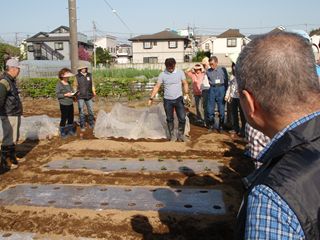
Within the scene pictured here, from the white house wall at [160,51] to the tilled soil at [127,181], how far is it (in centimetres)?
3818

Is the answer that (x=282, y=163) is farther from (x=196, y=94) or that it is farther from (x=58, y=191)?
(x=196, y=94)

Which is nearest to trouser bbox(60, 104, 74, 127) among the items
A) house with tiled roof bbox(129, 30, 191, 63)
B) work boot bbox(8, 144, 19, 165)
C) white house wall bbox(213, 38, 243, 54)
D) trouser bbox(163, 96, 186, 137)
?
work boot bbox(8, 144, 19, 165)

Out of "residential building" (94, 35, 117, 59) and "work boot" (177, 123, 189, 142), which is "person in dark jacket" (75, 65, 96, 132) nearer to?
"work boot" (177, 123, 189, 142)

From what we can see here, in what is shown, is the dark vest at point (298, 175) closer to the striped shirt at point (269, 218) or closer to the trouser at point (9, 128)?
the striped shirt at point (269, 218)

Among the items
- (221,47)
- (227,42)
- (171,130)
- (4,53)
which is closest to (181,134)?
(171,130)

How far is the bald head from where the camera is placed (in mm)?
1040

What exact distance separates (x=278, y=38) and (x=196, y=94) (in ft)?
24.1

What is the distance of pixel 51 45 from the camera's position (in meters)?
45.8

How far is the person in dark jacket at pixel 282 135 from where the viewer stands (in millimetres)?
869

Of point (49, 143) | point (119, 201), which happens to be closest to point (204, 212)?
point (119, 201)

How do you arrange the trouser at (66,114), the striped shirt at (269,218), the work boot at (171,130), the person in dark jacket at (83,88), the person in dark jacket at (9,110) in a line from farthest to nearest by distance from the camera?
the person in dark jacket at (83,88) < the trouser at (66,114) < the work boot at (171,130) < the person in dark jacket at (9,110) < the striped shirt at (269,218)

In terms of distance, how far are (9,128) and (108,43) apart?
218ft

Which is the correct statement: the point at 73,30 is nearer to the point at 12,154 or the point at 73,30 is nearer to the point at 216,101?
the point at 216,101

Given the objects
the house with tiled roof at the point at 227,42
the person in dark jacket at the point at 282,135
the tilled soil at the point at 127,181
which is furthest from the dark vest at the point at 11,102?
the house with tiled roof at the point at 227,42
